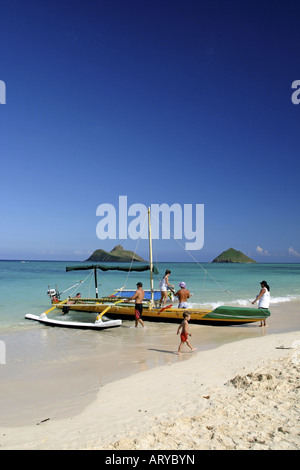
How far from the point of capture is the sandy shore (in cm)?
396

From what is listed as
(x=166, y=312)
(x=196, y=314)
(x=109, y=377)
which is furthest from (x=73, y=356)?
(x=196, y=314)

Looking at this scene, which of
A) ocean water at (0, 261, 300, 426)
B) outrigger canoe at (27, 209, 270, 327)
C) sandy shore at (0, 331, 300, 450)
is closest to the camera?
sandy shore at (0, 331, 300, 450)

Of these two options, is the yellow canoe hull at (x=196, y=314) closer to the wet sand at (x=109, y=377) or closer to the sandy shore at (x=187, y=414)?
the wet sand at (x=109, y=377)

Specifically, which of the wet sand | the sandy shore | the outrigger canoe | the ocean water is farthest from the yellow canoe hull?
the sandy shore

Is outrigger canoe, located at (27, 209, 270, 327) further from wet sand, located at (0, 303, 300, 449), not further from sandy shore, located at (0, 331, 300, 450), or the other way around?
sandy shore, located at (0, 331, 300, 450)

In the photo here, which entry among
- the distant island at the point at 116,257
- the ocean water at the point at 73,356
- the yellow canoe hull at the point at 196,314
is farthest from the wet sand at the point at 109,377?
the distant island at the point at 116,257

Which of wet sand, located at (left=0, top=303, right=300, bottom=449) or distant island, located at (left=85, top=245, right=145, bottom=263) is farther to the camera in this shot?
distant island, located at (left=85, top=245, right=145, bottom=263)

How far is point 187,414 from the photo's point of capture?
189 inches

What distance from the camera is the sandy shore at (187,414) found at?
13.0 ft

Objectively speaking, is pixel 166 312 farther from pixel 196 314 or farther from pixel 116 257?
pixel 116 257

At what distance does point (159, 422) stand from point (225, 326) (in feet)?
32.7

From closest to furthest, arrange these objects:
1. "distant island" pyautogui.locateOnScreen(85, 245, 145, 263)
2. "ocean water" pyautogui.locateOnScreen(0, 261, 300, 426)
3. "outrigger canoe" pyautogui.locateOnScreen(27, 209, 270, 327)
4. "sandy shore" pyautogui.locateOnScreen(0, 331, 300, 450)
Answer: "sandy shore" pyautogui.locateOnScreen(0, 331, 300, 450), "ocean water" pyautogui.locateOnScreen(0, 261, 300, 426), "outrigger canoe" pyautogui.locateOnScreen(27, 209, 270, 327), "distant island" pyautogui.locateOnScreen(85, 245, 145, 263)
